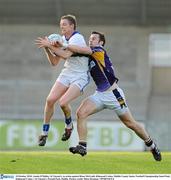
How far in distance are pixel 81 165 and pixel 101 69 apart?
5.61ft

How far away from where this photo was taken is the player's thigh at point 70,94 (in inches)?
436

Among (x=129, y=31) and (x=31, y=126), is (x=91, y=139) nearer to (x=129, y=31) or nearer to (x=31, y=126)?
(x=31, y=126)

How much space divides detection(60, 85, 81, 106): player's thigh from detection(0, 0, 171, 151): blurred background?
16.2 meters

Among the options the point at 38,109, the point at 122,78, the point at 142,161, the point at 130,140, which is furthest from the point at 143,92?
the point at 142,161

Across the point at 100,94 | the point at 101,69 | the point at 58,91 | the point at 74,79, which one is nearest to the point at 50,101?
the point at 58,91

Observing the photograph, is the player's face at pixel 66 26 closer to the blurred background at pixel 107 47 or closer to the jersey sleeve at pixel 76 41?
the jersey sleeve at pixel 76 41

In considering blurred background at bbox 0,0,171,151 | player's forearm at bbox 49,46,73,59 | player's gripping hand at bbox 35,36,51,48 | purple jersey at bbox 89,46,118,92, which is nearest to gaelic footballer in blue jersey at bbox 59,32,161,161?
purple jersey at bbox 89,46,118,92

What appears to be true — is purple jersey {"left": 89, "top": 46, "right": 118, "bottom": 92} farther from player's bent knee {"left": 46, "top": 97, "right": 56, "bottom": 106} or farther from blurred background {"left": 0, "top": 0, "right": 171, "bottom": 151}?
blurred background {"left": 0, "top": 0, "right": 171, "bottom": 151}

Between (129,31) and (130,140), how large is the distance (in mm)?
7870

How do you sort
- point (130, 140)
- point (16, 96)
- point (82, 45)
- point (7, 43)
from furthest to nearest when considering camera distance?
1. point (7, 43)
2. point (16, 96)
3. point (130, 140)
4. point (82, 45)

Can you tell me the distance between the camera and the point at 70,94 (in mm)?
11125

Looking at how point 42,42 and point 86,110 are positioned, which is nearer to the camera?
point 42,42

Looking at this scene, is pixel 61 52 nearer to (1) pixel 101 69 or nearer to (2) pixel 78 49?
(2) pixel 78 49

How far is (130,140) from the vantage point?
23.2 metres
